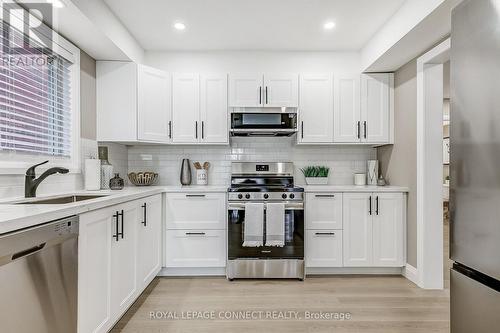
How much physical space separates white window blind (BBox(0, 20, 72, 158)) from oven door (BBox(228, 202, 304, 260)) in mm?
1642

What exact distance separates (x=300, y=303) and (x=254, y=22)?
2.58 metres

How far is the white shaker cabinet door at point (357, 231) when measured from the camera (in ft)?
10.9

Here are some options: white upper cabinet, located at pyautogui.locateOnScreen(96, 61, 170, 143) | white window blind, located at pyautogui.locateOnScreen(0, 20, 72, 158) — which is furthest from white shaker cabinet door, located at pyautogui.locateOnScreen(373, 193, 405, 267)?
white window blind, located at pyautogui.locateOnScreen(0, 20, 72, 158)

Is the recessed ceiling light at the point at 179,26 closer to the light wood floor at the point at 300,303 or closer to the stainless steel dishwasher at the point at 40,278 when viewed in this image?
the stainless steel dishwasher at the point at 40,278

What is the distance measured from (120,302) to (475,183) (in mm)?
2207

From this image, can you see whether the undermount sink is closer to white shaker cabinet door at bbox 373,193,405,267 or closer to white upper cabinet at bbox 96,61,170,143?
white upper cabinet at bbox 96,61,170,143

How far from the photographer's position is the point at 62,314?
4.86 ft

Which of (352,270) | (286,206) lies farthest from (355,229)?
(286,206)

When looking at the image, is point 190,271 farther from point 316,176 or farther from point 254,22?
point 254,22

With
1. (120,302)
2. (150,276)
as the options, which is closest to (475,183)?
(120,302)

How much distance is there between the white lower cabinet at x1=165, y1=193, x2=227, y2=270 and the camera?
3.30 metres

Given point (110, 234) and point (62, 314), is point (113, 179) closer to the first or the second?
point (110, 234)

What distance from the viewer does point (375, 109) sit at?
3.60 metres

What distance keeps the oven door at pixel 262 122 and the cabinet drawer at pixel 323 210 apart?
31.3 inches
